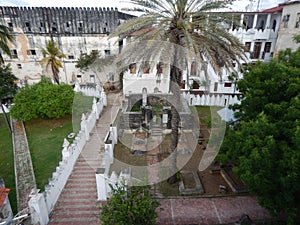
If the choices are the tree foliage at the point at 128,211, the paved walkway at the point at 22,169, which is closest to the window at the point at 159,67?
the tree foliage at the point at 128,211

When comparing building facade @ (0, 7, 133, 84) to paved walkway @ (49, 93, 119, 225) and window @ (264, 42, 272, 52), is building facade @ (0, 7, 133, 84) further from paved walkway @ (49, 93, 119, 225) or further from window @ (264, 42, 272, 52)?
paved walkway @ (49, 93, 119, 225)

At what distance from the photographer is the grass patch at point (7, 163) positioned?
1041 cm

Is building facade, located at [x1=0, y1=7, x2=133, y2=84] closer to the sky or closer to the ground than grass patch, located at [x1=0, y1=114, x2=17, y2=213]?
closer to the sky

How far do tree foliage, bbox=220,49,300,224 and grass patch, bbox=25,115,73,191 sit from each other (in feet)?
32.6

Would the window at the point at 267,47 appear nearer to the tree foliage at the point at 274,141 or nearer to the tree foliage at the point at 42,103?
the tree foliage at the point at 274,141

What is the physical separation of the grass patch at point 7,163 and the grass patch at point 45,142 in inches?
45.7

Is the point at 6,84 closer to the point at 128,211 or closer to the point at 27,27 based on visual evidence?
the point at 27,27

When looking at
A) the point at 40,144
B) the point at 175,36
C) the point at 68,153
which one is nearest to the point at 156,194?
the point at 68,153

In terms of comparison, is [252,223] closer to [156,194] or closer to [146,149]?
[156,194]

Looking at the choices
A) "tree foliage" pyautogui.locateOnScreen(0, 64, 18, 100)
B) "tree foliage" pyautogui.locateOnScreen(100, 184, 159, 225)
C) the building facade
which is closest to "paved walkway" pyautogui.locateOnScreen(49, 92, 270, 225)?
"tree foliage" pyautogui.locateOnScreen(100, 184, 159, 225)

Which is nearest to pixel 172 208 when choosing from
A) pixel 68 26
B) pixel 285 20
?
pixel 285 20

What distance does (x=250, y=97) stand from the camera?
819 centimetres

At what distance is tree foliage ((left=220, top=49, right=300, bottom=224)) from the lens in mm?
6391

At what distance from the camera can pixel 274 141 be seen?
6.44 meters
